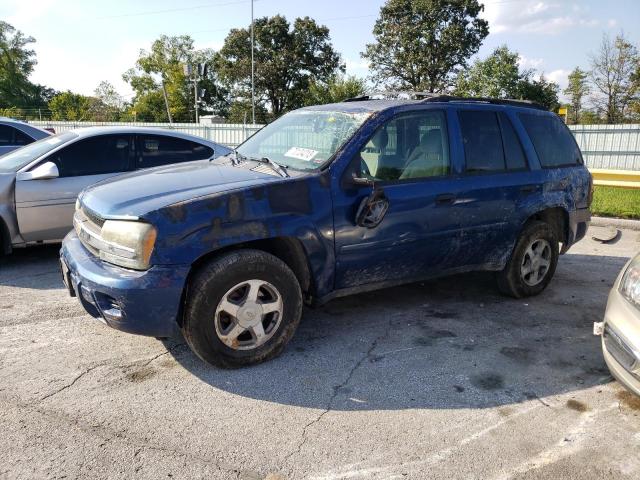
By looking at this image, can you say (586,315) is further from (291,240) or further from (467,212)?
(291,240)

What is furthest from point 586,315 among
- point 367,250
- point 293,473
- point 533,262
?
point 293,473

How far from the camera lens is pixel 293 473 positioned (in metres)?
2.53

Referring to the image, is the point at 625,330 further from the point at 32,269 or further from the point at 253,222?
the point at 32,269

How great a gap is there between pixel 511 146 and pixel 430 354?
6.98 ft

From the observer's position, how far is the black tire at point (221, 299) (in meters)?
3.25

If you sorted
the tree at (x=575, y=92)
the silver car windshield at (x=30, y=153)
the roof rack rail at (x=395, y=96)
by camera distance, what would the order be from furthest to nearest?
the tree at (x=575, y=92) → the silver car windshield at (x=30, y=153) → the roof rack rail at (x=395, y=96)

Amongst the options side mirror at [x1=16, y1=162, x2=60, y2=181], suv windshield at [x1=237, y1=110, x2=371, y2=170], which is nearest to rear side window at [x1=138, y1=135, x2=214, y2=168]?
side mirror at [x1=16, y1=162, x2=60, y2=181]

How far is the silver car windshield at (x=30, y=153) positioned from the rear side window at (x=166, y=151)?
774mm

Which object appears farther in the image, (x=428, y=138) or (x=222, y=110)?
(x=222, y=110)

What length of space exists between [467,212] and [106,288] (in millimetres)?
2807

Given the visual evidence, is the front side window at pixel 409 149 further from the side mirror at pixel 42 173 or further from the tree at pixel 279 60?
the tree at pixel 279 60

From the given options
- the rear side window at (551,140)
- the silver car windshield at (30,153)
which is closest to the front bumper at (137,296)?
the silver car windshield at (30,153)

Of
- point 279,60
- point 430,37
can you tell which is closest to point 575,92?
point 430,37

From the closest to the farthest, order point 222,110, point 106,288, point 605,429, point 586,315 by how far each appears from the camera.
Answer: point 605,429 < point 106,288 < point 586,315 < point 222,110
